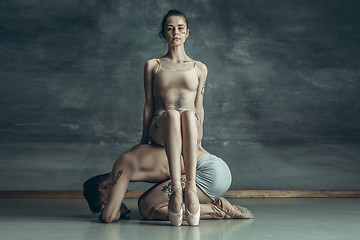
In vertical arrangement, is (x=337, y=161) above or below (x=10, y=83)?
below

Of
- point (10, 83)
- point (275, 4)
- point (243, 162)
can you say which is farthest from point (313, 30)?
point (10, 83)

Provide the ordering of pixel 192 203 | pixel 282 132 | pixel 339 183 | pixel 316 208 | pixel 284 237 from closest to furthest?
pixel 284 237, pixel 192 203, pixel 316 208, pixel 339 183, pixel 282 132

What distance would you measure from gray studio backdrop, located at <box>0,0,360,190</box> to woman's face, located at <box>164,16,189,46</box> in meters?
2.12

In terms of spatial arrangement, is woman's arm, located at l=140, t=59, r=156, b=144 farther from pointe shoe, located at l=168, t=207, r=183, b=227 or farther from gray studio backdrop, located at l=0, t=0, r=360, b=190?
gray studio backdrop, located at l=0, t=0, r=360, b=190

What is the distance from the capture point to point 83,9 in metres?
5.11

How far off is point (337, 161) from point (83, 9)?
2.93 metres

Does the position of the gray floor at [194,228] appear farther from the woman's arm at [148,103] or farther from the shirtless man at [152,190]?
the woman's arm at [148,103]

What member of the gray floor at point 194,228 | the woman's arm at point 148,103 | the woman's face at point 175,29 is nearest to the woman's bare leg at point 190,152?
the gray floor at point 194,228

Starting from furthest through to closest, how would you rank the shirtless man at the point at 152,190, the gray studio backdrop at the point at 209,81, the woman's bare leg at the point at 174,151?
the gray studio backdrop at the point at 209,81
the shirtless man at the point at 152,190
the woman's bare leg at the point at 174,151

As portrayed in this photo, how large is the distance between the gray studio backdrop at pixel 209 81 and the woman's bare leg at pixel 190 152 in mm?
2320

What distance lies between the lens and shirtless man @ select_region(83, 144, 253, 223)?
278 cm

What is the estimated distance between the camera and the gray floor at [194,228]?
2316 mm

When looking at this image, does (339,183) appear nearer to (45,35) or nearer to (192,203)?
(192,203)

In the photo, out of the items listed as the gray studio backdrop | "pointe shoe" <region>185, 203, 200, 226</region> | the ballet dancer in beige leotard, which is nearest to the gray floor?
"pointe shoe" <region>185, 203, 200, 226</region>
